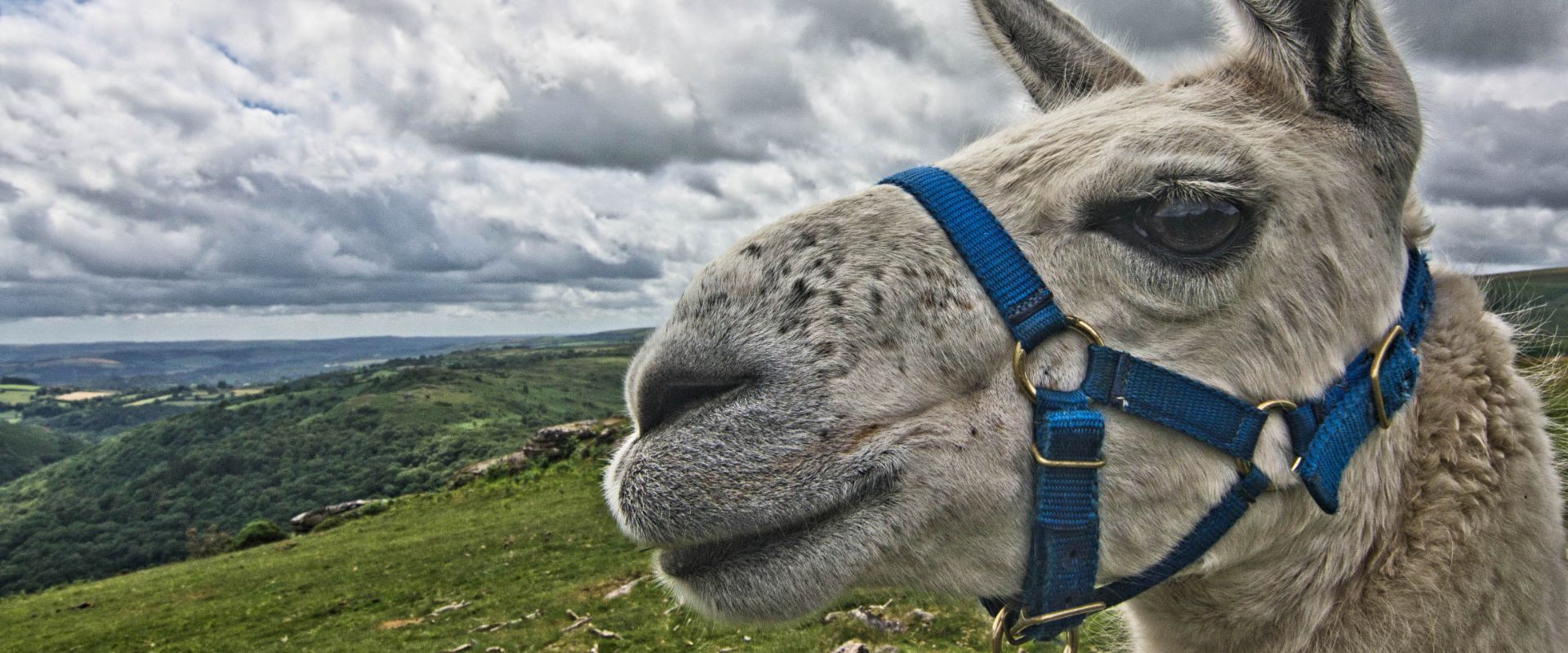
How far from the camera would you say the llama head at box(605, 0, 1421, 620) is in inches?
80.4

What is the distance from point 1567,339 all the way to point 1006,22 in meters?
2.40

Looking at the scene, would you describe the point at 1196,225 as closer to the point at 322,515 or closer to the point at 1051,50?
the point at 1051,50

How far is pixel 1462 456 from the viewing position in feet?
7.65

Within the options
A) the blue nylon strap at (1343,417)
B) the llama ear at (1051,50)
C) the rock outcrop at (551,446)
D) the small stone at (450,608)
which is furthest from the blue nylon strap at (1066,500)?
the rock outcrop at (551,446)

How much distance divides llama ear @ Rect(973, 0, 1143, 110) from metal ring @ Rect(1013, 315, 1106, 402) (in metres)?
1.42

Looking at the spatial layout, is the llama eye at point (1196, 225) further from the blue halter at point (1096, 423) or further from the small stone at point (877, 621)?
the small stone at point (877, 621)

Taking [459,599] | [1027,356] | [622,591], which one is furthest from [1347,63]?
[459,599]

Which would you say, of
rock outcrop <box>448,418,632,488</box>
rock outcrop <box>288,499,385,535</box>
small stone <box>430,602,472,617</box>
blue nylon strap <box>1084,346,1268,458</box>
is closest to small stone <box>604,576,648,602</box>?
small stone <box>430,602,472,617</box>

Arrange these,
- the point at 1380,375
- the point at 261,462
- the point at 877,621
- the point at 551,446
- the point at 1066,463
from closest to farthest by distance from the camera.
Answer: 1. the point at 1066,463
2. the point at 1380,375
3. the point at 877,621
4. the point at 551,446
5. the point at 261,462

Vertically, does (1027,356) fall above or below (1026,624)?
above

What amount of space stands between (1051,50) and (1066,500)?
204cm

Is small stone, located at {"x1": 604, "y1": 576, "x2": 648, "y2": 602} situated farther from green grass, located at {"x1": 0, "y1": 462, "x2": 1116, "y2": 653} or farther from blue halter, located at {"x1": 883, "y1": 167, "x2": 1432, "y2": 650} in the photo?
blue halter, located at {"x1": 883, "y1": 167, "x2": 1432, "y2": 650}

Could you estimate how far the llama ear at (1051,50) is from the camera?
3.25 meters

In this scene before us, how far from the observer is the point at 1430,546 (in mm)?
2285
